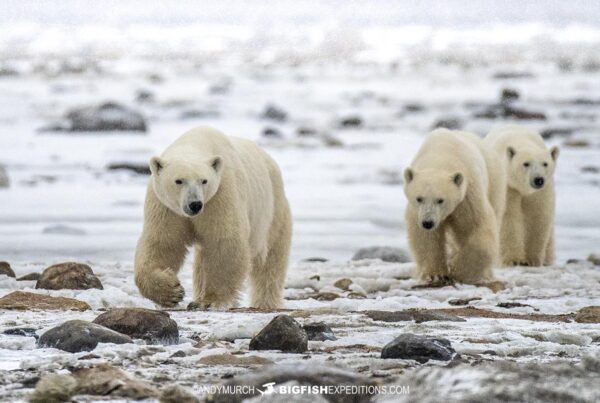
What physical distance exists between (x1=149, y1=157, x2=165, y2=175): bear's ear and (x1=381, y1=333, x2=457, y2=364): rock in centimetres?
186

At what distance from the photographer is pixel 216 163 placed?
5344mm

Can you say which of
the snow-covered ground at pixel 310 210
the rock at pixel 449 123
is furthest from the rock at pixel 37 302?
the rock at pixel 449 123

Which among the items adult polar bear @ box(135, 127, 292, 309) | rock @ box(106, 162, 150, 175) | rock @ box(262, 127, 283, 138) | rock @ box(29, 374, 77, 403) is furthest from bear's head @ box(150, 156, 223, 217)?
rock @ box(262, 127, 283, 138)

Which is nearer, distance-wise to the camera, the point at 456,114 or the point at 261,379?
the point at 261,379

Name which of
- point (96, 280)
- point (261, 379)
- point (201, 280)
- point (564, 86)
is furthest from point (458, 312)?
point (564, 86)

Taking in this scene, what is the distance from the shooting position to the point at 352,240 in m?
8.93

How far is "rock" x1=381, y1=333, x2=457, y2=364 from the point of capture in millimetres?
3715

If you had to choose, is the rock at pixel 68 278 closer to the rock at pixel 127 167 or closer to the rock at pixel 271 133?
the rock at pixel 127 167

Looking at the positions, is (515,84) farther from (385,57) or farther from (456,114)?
(385,57)

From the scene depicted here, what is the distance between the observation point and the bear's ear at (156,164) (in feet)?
17.2

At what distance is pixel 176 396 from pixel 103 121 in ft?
56.9

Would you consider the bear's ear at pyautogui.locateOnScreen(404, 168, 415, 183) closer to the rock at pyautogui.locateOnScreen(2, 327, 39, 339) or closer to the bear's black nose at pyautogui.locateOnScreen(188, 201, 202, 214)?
the bear's black nose at pyautogui.locateOnScreen(188, 201, 202, 214)

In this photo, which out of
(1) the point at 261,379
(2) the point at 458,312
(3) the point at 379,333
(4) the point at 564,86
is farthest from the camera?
(4) the point at 564,86

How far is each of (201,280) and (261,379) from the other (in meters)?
2.91
